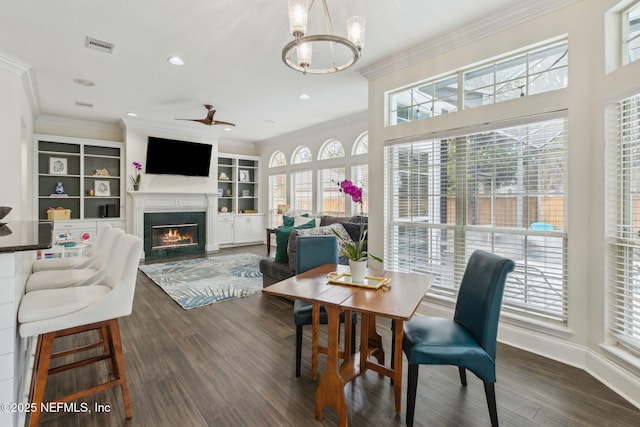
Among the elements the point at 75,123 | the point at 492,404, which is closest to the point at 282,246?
the point at 492,404

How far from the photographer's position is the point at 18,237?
157 cm

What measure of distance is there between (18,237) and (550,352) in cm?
367

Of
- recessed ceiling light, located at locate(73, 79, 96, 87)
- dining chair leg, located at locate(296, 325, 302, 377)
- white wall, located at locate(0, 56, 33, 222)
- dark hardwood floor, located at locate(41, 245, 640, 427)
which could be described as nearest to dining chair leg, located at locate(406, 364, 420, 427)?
dark hardwood floor, located at locate(41, 245, 640, 427)

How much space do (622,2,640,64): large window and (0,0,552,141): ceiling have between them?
549mm

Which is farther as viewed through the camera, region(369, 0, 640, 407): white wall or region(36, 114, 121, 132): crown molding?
region(36, 114, 121, 132): crown molding

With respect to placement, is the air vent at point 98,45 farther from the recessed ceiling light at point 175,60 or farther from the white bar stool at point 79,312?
the white bar stool at point 79,312

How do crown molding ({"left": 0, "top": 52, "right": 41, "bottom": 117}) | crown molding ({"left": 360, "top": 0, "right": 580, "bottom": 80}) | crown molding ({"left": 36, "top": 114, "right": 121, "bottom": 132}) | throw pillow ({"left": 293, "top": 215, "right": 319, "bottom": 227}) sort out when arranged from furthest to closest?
1. throw pillow ({"left": 293, "top": 215, "right": 319, "bottom": 227})
2. crown molding ({"left": 36, "top": 114, "right": 121, "bottom": 132})
3. crown molding ({"left": 0, "top": 52, "right": 41, "bottom": 117})
4. crown molding ({"left": 360, "top": 0, "right": 580, "bottom": 80})

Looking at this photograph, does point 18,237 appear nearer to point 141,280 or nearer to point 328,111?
point 141,280

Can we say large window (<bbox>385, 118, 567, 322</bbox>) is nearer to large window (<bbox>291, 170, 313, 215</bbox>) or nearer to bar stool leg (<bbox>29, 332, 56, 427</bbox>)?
bar stool leg (<bbox>29, 332, 56, 427</bbox>)

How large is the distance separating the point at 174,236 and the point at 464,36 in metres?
6.67

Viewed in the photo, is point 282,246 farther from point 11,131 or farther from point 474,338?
point 11,131

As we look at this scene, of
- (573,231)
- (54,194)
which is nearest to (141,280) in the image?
(54,194)

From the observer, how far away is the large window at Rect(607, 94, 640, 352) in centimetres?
206

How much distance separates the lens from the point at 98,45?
3.23 m
